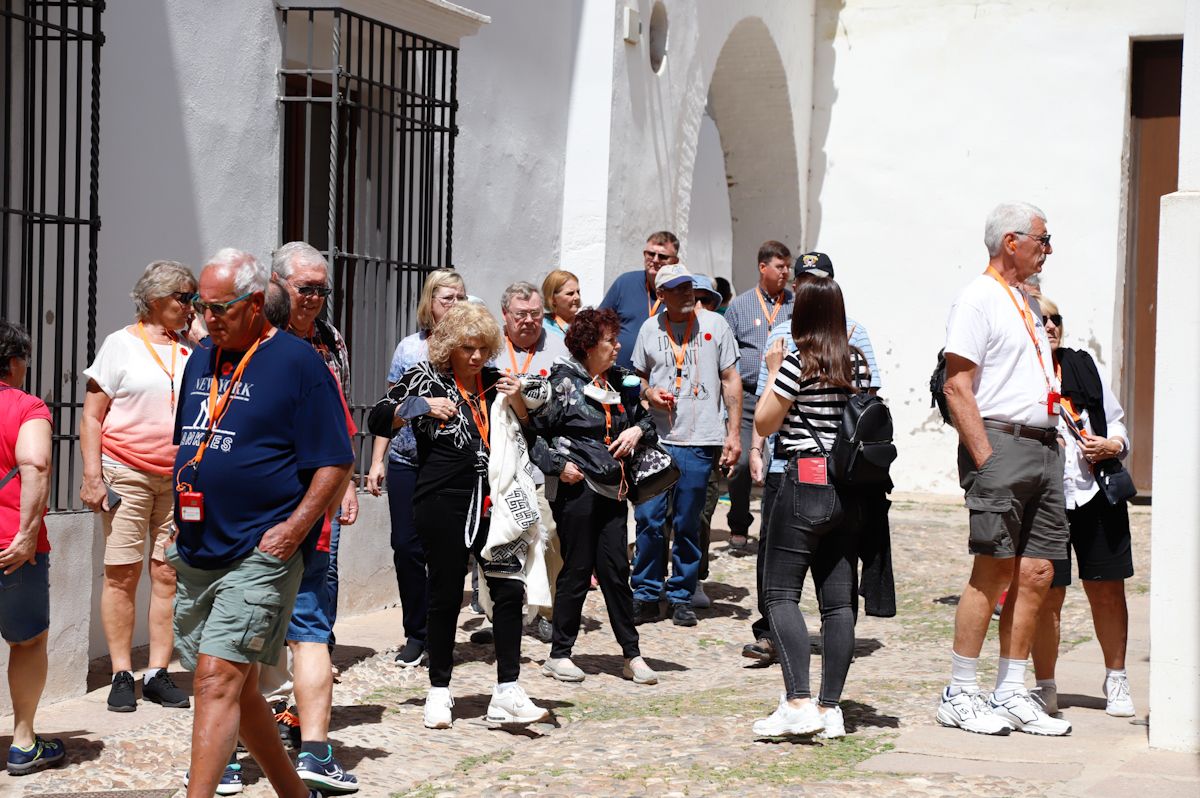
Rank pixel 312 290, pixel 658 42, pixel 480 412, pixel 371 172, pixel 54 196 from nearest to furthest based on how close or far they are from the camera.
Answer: pixel 312 290
pixel 480 412
pixel 54 196
pixel 371 172
pixel 658 42

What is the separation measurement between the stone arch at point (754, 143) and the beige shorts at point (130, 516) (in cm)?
907

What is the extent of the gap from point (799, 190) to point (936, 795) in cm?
1074

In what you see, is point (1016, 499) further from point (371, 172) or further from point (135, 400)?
point (371, 172)

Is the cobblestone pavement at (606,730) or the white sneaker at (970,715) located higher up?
the white sneaker at (970,715)

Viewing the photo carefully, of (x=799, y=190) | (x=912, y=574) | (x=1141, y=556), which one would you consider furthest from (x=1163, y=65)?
(x=912, y=574)

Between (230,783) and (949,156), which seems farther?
(949,156)

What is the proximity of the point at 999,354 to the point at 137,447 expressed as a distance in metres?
3.34

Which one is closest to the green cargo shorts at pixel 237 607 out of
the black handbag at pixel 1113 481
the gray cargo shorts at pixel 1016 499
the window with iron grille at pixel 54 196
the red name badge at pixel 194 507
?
the red name badge at pixel 194 507

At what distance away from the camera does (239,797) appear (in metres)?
5.01

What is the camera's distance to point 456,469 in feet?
18.9

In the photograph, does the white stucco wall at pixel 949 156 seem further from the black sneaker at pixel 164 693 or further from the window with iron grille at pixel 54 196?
the black sneaker at pixel 164 693

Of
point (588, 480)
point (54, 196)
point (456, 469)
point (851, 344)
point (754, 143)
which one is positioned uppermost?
point (754, 143)

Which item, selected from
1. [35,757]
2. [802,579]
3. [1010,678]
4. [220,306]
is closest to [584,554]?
[802,579]

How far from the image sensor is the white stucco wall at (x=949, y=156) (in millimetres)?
13758
